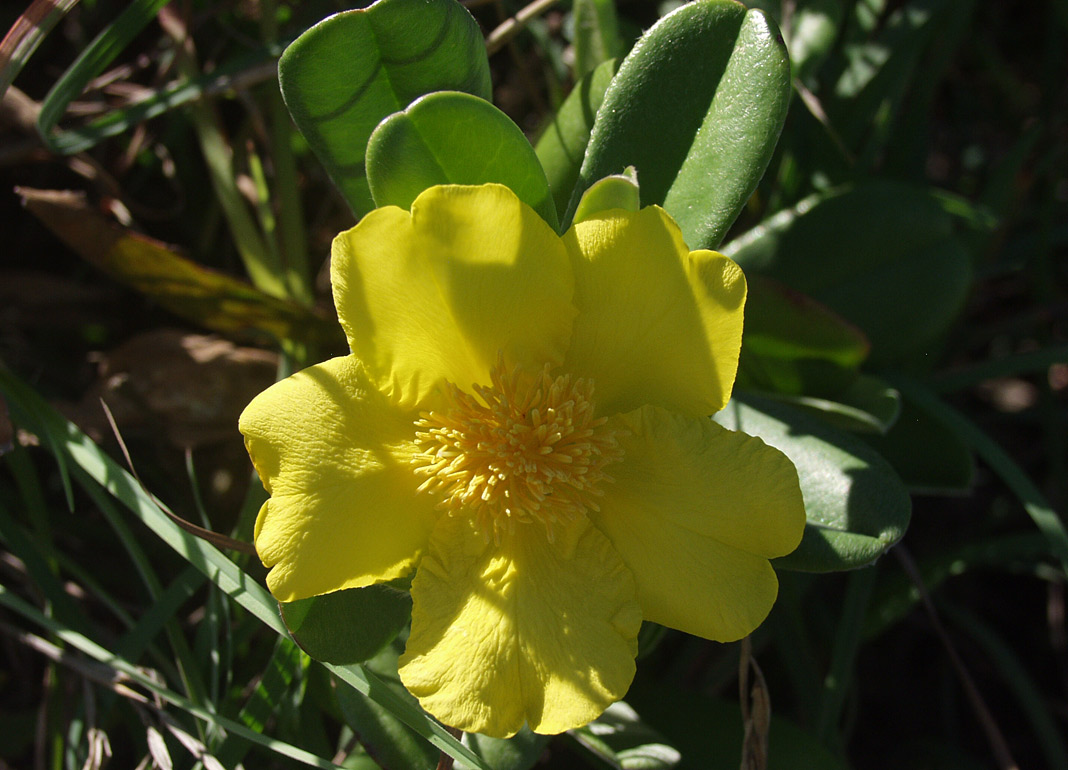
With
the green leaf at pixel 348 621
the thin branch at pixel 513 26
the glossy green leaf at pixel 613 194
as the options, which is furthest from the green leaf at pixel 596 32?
the green leaf at pixel 348 621

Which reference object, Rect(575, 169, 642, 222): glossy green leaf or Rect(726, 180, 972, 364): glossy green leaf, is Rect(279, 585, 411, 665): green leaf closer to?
Rect(575, 169, 642, 222): glossy green leaf

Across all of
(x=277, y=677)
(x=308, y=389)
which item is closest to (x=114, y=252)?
(x=308, y=389)

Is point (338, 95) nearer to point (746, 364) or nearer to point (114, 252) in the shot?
point (114, 252)

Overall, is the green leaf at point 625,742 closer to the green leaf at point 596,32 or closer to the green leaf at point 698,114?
the green leaf at point 698,114

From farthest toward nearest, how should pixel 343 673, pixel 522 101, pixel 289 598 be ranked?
pixel 522 101
pixel 343 673
pixel 289 598

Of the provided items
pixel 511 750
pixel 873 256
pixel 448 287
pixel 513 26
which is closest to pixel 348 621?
pixel 511 750

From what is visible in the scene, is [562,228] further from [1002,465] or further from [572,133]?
[1002,465]
